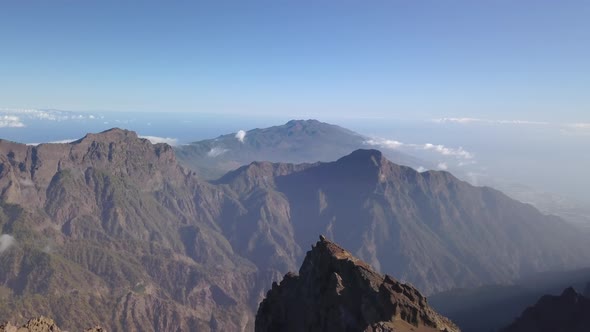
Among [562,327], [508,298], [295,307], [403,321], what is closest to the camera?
[403,321]

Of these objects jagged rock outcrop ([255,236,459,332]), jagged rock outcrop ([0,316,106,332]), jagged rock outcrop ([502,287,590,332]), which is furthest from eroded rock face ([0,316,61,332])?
jagged rock outcrop ([502,287,590,332])

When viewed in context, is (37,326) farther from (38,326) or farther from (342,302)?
(342,302)

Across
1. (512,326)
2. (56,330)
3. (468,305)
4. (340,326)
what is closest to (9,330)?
(56,330)

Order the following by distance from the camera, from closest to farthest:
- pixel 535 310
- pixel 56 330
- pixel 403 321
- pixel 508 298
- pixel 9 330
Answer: pixel 9 330 → pixel 403 321 → pixel 56 330 → pixel 535 310 → pixel 508 298

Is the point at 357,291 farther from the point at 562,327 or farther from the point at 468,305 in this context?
the point at 468,305

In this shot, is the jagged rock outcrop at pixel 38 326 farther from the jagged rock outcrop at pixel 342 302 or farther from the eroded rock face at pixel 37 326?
the jagged rock outcrop at pixel 342 302

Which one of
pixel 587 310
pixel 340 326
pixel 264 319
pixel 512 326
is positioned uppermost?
pixel 340 326

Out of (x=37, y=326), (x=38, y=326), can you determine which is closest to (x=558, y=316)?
(x=38, y=326)

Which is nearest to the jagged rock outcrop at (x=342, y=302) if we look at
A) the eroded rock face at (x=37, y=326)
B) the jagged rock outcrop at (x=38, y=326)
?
the jagged rock outcrop at (x=38, y=326)
